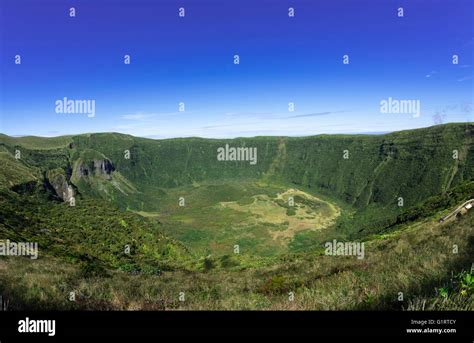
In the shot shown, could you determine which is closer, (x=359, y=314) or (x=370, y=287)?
(x=359, y=314)

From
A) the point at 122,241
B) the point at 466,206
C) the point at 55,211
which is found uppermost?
the point at 466,206

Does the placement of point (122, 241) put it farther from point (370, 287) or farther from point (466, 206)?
point (370, 287)

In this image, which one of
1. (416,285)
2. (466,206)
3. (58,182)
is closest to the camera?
(416,285)

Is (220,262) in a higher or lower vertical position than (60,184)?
lower

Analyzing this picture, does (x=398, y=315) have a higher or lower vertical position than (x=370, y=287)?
higher

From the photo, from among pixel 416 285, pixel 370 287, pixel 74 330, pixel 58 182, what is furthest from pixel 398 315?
pixel 58 182

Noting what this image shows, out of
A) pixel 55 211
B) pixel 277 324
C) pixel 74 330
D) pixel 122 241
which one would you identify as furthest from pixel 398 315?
pixel 55 211

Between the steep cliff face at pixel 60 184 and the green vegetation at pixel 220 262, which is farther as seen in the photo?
the steep cliff face at pixel 60 184

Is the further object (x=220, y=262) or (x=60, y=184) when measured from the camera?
(x=60, y=184)

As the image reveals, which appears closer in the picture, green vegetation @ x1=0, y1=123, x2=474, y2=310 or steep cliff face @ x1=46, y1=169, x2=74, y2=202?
green vegetation @ x1=0, y1=123, x2=474, y2=310

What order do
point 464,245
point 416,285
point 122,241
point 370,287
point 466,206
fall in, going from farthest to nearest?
point 122,241 < point 466,206 < point 464,245 < point 370,287 < point 416,285

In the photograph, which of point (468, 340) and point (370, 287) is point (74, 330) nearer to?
point (468, 340)
